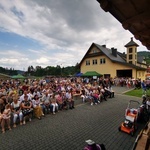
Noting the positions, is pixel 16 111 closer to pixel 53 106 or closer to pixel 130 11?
pixel 53 106

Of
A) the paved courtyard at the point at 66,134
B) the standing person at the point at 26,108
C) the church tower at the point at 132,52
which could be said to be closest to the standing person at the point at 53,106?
the paved courtyard at the point at 66,134

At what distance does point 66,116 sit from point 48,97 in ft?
6.53

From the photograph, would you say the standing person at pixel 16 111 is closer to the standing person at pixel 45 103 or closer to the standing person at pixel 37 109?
the standing person at pixel 37 109

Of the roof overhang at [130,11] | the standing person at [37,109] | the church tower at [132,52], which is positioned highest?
the church tower at [132,52]

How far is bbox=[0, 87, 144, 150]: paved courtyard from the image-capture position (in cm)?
548

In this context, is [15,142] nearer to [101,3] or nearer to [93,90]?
[101,3]

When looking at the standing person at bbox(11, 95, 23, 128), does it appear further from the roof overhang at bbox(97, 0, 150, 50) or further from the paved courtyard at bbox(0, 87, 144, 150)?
the roof overhang at bbox(97, 0, 150, 50)

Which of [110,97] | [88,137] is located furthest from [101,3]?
[110,97]

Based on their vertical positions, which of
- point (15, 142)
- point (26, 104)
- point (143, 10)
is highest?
point (143, 10)

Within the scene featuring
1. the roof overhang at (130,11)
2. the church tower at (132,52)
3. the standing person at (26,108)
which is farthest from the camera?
the church tower at (132,52)

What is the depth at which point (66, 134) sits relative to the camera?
6.47 metres

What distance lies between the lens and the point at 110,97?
15727 mm

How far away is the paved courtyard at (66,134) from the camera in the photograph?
5480 mm

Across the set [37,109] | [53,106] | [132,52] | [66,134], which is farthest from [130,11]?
[132,52]
